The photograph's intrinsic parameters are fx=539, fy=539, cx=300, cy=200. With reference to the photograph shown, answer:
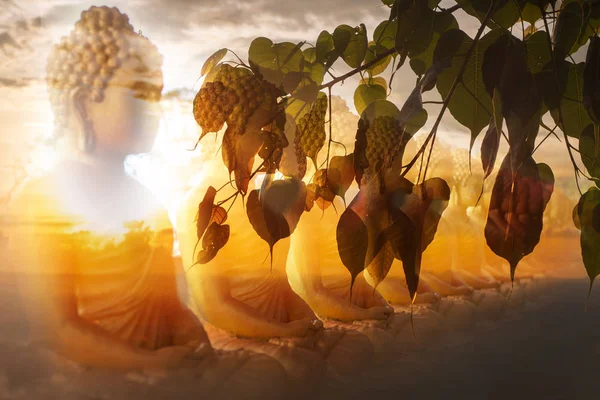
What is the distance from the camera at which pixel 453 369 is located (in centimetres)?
80

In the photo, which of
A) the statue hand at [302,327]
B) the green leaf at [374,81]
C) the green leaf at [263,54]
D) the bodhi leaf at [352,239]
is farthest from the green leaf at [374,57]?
the statue hand at [302,327]

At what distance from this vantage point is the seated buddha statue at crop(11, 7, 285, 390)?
21.9 inches

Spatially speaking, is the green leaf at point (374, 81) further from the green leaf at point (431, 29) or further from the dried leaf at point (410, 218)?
the dried leaf at point (410, 218)

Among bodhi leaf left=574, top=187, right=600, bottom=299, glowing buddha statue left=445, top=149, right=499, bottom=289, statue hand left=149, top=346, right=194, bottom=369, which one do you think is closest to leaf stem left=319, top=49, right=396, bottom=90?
bodhi leaf left=574, top=187, right=600, bottom=299

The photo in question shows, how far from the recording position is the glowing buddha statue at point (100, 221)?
1.83 ft

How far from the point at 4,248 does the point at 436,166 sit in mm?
599

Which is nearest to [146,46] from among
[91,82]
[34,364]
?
[91,82]

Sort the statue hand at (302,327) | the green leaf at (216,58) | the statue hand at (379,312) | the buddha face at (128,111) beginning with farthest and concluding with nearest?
the statue hand at (379,312)
the statue hand at (302,327)
the buddha face at (128,111)
the green leaf at (216,58)

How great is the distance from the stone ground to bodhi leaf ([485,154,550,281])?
0.36 metres

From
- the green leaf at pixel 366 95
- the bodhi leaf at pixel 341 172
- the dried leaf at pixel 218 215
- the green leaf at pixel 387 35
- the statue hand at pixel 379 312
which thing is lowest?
the statue hand at pixel 379 312

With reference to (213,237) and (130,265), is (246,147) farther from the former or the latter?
(130,265)

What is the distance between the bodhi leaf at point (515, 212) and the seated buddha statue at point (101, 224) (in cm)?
37

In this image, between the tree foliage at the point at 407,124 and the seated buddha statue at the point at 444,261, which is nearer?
the tree foliage at the point at 407,124

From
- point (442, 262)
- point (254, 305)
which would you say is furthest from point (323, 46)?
point (442, 262)
